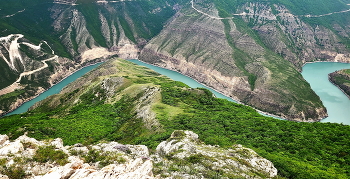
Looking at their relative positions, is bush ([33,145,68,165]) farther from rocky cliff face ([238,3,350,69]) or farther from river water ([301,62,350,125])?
rocky cliff face ([238,3,350,69])

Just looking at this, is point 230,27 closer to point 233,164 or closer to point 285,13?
point 285,13

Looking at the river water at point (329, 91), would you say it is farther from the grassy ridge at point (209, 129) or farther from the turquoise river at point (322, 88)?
the grassy ridge at point (209, 129)

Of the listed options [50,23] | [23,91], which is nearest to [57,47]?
[50,23]

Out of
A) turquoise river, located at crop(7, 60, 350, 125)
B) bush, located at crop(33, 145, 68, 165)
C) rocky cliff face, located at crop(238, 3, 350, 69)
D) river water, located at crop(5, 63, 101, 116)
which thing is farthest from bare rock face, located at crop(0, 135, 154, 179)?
rocky cliff face, located at crop(238, 3, 350, 69)

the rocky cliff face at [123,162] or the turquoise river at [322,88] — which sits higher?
the rocky cliff face at [123,162]

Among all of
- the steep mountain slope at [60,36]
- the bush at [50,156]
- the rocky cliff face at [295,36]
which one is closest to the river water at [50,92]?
the steep mountain slope at [60,36]

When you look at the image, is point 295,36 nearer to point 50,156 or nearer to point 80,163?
point 80,163

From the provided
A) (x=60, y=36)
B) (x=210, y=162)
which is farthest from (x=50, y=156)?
(x=60, y=36)
